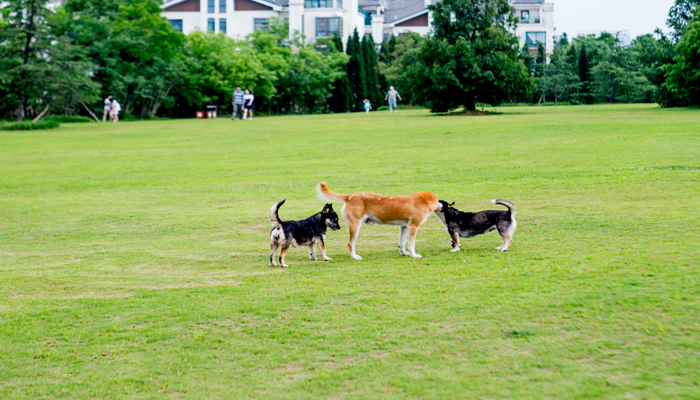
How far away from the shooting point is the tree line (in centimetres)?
3862

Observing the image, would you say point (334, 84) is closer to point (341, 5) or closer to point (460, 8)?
point (341, 5)

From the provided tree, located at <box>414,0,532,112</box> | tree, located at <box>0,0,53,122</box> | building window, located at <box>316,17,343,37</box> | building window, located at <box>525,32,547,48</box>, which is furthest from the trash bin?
building window, located at <box>525,32,547,48</box>

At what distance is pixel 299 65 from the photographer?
206ft

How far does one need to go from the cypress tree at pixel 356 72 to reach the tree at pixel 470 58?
3121 cm

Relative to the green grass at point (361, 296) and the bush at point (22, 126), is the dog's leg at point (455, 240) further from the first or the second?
the bush at point (22, 126)

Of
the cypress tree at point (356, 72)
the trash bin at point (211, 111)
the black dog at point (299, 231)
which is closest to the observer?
the black dog at point (299, 231)

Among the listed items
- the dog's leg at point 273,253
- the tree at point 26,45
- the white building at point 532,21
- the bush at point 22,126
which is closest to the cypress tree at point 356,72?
the white building at point 532,21

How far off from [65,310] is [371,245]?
4.37 metres

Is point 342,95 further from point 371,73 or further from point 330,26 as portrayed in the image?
point 330,26

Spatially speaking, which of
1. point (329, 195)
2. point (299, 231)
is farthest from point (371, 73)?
point (299, 231)

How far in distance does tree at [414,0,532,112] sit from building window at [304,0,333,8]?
136ft

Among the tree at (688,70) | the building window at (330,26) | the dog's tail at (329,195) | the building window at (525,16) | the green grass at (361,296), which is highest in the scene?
the building window at (525,16)

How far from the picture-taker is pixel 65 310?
692 cm

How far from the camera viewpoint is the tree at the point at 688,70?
35969 mm
